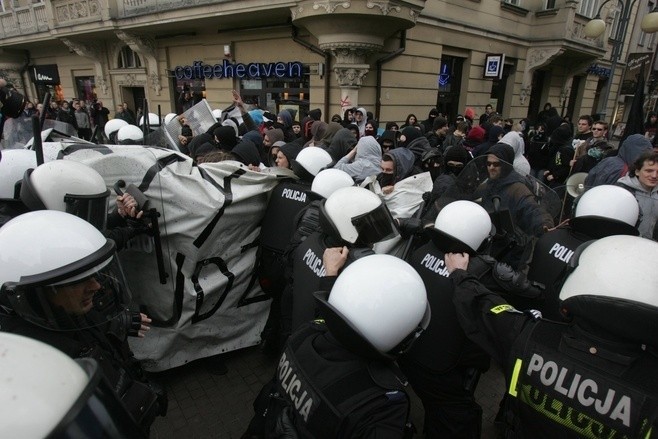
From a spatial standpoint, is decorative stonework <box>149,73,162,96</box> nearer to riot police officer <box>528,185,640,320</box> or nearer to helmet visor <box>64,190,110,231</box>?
helmet visor <box>64,190,110,231</box>

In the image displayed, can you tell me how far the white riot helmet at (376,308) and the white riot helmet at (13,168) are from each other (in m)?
2.26

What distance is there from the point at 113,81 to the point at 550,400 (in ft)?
58.9

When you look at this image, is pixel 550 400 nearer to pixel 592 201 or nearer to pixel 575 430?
pixel 575 430

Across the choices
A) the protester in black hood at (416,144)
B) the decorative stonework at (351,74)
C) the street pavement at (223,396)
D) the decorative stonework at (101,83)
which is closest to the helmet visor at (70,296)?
the street pavement at (223,396)

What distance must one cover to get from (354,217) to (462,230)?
62cm

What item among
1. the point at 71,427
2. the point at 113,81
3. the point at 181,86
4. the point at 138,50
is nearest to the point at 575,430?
the point at 71,427

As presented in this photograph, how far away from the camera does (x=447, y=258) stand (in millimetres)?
2090

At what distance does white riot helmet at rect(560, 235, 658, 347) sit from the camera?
1.15 m

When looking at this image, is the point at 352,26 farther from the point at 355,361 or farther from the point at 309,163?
the point at 355,361

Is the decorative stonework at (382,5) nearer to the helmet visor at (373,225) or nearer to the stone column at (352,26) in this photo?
the stone column at (352,26)

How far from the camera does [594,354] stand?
127 cm

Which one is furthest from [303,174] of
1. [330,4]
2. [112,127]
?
[330,4]

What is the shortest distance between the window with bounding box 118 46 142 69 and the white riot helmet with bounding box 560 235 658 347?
1660cm

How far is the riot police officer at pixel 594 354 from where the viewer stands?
1.16 metres
